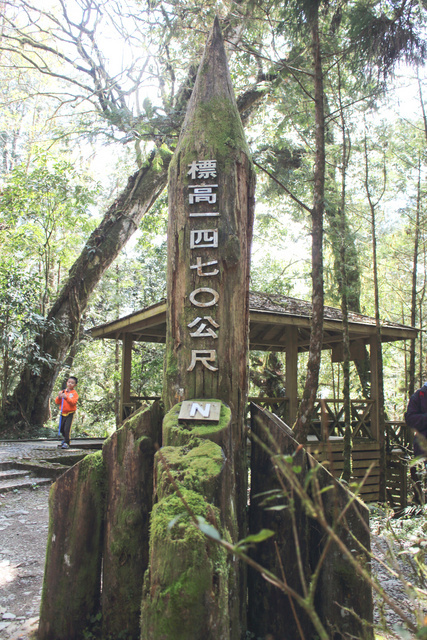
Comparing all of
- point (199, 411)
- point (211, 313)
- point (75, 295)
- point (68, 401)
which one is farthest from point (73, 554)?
point (75, 295)

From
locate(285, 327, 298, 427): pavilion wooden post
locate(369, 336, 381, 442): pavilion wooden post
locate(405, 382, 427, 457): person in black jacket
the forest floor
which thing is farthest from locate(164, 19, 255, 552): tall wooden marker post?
locate(369, 336, 381, 442): pavilion wooden post

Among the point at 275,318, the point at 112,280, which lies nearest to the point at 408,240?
the point at 275,318

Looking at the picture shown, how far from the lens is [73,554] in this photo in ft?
9.56

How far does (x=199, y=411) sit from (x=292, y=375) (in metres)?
6.75

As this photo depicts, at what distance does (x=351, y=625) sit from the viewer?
2.72 m

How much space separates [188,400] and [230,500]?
851 mm

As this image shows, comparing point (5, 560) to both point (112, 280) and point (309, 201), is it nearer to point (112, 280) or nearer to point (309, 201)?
point (309, 201)

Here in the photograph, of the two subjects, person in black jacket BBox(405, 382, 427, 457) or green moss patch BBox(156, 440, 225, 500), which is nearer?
green moss patch BBox(156, 440, 225, 500)

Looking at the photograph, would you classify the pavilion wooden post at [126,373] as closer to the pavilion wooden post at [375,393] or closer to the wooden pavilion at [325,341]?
the wooden pavilion at [325,341]

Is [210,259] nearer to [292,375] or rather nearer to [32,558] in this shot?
[32,558]

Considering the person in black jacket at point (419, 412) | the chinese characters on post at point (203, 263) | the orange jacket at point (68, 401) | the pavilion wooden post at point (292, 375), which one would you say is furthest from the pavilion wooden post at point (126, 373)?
the chinese characters on post at point (203, 263)

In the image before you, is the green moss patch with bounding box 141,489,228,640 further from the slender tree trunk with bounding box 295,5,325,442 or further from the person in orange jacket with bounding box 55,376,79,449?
the person in orange jacket with bounding box 55,376,79,449

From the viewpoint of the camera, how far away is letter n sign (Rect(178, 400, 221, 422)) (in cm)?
302

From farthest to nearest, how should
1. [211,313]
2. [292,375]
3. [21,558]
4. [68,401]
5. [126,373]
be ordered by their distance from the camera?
[126,373] < [68,401] < [292,375] < [21,558] < [211,313]
